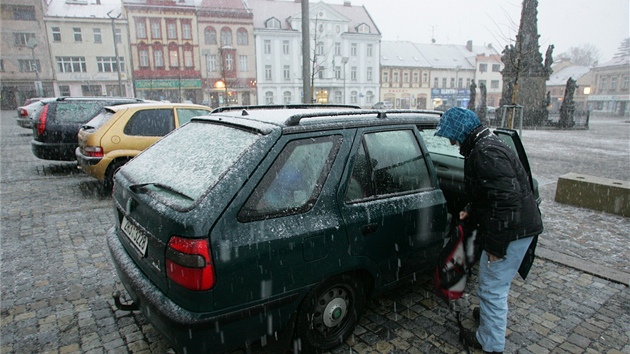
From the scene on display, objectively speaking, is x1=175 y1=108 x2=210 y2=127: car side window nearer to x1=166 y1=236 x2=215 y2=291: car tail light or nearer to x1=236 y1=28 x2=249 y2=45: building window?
x1=166 y1=236 x2=215 y2=291: car tail light

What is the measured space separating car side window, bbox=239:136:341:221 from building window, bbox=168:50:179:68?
4906cm

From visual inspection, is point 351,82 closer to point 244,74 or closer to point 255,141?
point 244,74

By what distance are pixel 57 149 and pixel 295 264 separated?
26.6 feet

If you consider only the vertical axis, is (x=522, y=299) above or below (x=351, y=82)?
below

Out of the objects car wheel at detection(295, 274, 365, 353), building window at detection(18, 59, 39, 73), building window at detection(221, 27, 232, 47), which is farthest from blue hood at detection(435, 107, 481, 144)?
building window at detection(18, 59, 39, 73)

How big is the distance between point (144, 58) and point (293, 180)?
49971 millimetres

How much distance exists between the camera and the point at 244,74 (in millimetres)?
49312

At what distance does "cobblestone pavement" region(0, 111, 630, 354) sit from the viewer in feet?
9.75

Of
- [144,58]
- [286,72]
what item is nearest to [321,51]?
[286,72]

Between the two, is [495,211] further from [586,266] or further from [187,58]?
[187,58]

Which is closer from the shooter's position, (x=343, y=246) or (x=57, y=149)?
(x=343, y=246)

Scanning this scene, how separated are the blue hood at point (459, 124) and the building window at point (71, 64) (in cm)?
5213

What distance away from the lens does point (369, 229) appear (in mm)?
2742

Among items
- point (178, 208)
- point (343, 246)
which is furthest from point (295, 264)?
point (178, 208)
